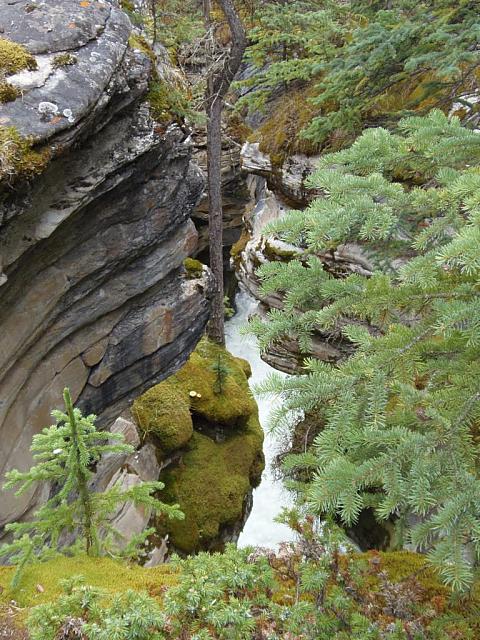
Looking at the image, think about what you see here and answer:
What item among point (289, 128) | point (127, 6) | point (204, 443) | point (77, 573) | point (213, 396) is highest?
point (127, 6)

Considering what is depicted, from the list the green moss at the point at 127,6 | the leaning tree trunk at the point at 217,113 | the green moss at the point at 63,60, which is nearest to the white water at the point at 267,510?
the leaning tree trunk at the point at 217,113

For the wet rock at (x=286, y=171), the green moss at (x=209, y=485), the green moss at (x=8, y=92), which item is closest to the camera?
the green moss at (x=8, y=92)

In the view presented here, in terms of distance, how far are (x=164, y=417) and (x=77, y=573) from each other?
6700 mm

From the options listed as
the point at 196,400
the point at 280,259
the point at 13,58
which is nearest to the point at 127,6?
the point at 13,58

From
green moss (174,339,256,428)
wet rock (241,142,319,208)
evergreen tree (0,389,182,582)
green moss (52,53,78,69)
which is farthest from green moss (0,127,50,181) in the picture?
green moss (174,339,256,428)

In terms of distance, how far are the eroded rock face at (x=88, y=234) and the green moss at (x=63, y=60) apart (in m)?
0.05

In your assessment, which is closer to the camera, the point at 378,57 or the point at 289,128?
the point at 378,57

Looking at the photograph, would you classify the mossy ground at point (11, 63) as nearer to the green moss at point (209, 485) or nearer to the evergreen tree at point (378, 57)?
the evergreen tree at point (378, 57)

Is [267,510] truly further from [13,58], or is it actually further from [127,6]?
[13,58]

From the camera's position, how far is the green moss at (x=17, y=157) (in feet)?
13.9

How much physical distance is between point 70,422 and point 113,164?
335 centimetres

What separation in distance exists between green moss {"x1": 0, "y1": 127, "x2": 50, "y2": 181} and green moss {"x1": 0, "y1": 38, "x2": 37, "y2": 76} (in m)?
0.71

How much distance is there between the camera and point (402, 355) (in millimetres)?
3410

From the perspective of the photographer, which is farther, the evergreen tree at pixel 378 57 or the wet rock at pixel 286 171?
the wet rock at pixel 286 171
